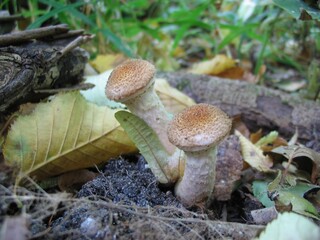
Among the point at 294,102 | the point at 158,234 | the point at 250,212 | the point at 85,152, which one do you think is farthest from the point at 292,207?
the point at 294,102

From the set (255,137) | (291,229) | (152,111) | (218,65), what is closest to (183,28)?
(218,65)

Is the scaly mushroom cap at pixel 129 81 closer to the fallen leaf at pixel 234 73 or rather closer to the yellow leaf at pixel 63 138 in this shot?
the yellow leaf at pixel 63 138

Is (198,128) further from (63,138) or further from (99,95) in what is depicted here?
A: (99,95)

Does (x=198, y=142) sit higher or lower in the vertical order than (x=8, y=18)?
lower

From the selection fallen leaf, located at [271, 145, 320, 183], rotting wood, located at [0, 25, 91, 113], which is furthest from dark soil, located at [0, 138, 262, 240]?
rotting wood, located at [0, 25, 91, 113]

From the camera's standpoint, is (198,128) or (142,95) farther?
(142,95)

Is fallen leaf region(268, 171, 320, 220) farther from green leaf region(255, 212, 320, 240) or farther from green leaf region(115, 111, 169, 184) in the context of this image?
green leaf region(115, 111, 169, 184)

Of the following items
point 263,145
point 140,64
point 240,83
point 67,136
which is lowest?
point 263,145

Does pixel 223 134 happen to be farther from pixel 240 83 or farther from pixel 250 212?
pixel 240 83
